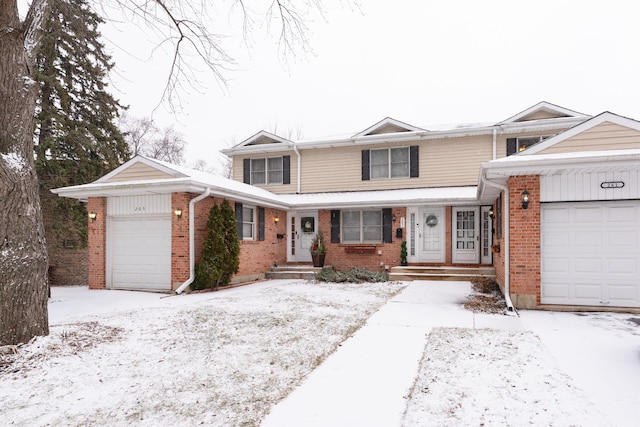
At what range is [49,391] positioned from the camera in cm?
369

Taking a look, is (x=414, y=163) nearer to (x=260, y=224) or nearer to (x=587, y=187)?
(x=260, y=224)

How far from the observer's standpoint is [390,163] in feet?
48.6

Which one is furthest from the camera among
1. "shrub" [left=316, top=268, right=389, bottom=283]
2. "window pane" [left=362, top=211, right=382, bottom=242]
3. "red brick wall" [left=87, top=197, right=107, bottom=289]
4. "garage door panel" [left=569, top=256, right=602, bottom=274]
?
"window pane" [left=362, top=211, right=382, bottom=242]

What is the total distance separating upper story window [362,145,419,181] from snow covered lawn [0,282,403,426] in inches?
309

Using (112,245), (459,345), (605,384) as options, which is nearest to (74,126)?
(112,245)

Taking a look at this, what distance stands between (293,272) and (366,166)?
513 centimetres

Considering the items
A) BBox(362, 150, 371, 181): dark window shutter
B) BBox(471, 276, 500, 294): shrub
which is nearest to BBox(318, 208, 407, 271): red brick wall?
BBox(362, 150, 371, 181): dark window shutter

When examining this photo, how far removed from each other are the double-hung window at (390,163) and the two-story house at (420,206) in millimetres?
54

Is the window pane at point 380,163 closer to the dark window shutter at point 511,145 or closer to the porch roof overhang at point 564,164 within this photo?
the dark window shutter at point 511,145

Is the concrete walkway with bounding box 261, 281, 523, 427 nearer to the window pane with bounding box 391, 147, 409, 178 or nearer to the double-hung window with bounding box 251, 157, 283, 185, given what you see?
the window pane with bounding box 391, 147, 409, 178

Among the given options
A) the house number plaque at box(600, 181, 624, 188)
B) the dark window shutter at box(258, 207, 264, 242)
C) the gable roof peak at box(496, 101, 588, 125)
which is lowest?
the dark window shutter at box(258, 207, 264, 242)

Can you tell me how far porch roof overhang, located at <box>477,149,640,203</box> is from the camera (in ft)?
21.0

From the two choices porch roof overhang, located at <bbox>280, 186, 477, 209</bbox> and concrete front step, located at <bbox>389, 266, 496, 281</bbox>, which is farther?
porch roof overhang, located at <bbox>280, 186, 477, 209</bbox>

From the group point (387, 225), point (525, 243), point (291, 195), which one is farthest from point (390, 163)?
point (525, 243)
